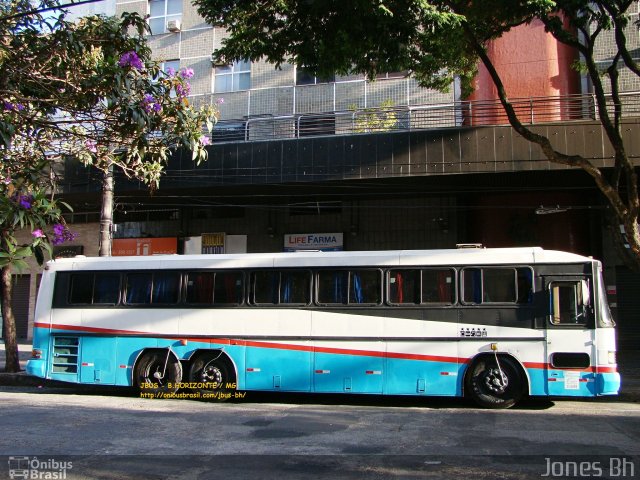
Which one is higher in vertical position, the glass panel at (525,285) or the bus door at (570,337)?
the glass panel at (525,285)

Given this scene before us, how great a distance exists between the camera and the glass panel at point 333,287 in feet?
34.5

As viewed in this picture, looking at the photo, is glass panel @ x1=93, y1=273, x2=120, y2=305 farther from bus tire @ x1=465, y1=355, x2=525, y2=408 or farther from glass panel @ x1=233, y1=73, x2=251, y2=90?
glass panel @ x1=233, y1=73, x2=251, y2=90

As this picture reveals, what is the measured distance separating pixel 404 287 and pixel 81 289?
6.91 metres

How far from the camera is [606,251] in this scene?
1703 centimetres

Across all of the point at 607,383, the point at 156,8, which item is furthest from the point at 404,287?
the point at 156,8

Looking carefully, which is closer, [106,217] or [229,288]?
[229,288]

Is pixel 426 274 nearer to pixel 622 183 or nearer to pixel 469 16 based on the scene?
pixel 469 16

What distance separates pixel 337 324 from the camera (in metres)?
10.4

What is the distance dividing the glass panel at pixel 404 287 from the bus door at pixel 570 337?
2.33m

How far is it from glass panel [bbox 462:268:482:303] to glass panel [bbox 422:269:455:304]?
0.72 ft

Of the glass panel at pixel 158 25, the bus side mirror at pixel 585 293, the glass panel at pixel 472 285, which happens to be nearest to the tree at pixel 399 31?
the bus side mirror at pixel 585 293

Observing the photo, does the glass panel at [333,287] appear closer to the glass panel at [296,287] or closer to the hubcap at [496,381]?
the glass panel at [296,287]

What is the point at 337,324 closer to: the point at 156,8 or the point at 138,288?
the point at 138,288

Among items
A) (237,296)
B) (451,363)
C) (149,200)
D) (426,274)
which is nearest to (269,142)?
(149,200)
